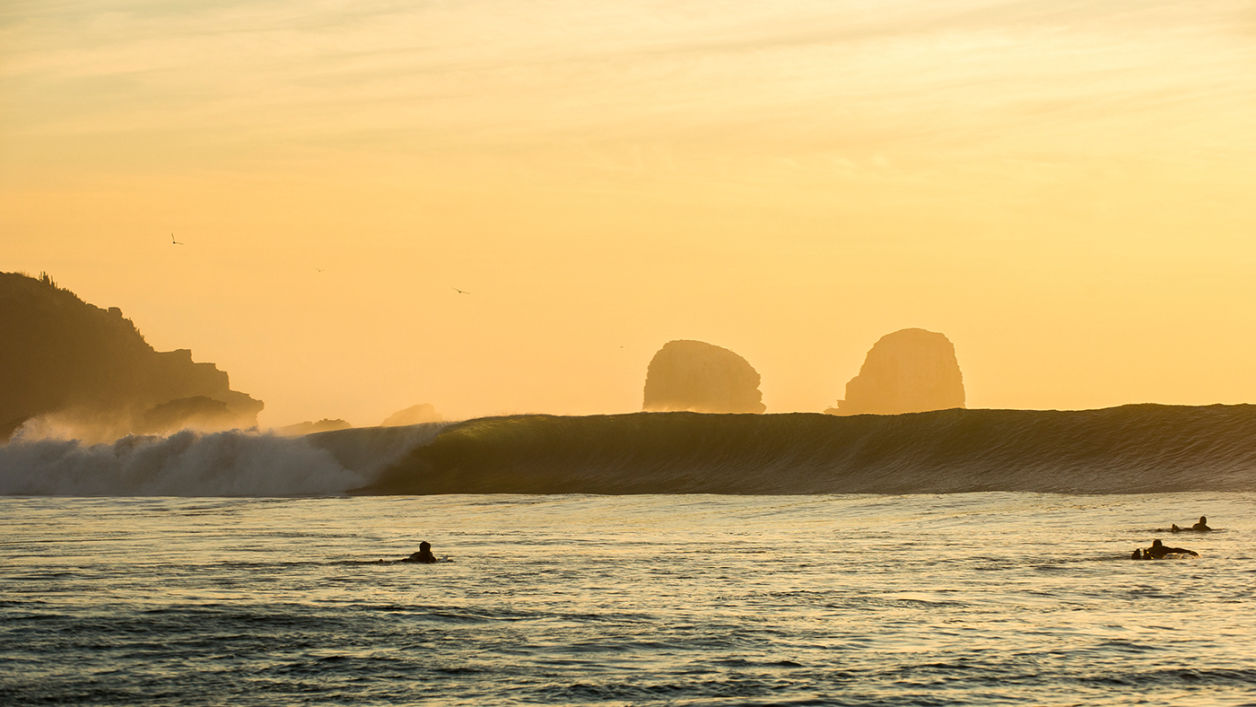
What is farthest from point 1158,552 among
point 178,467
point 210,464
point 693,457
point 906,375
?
point 906,375

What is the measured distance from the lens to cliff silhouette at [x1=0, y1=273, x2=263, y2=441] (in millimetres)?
175625

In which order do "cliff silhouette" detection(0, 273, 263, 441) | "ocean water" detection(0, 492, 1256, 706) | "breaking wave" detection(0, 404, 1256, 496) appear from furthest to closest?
"cliff silhouette" detection(0, 273, 263, 441), "breaking wave" detection(0, 404, 1256, 496), "ocean water" detection(0, 492, 1256, 706)

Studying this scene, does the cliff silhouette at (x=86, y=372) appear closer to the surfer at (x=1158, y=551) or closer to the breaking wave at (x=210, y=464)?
the breaking wave at (x=210, y=464)

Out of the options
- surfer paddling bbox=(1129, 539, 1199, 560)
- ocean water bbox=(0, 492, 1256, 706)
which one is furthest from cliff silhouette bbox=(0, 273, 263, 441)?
surfer paddling bbox=(1129, 539, 1199, 560)

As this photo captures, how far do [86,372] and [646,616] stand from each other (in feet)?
606

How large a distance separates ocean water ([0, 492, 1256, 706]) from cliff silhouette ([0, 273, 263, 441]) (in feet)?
494

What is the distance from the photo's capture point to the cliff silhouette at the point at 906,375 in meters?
192

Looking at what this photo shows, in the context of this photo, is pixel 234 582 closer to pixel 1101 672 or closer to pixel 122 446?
pixel 1101 672

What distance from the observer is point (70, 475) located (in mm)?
64188

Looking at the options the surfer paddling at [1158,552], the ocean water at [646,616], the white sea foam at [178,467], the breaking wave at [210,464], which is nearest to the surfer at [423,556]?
the ocean water at [646,616]

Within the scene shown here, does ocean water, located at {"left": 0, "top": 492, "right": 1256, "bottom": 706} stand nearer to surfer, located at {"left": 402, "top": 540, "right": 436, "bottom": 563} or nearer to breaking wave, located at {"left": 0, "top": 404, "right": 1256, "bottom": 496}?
surfer, located at {"left": 402, "top": 540, "right": 436, "bottom": 563}

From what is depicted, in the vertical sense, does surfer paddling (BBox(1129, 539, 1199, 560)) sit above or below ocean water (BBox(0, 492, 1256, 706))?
above

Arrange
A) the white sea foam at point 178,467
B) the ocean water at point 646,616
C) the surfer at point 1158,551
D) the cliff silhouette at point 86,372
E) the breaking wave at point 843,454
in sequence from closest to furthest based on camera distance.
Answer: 1. the ocean water at point 646,616
2. the surfer at point 1158,551
3. the breaking wave at point 843,454
4. the white sea foam at point 178,467
5. the cliff silhouette at point 86,372

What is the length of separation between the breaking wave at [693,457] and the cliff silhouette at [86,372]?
108257 millimetres
